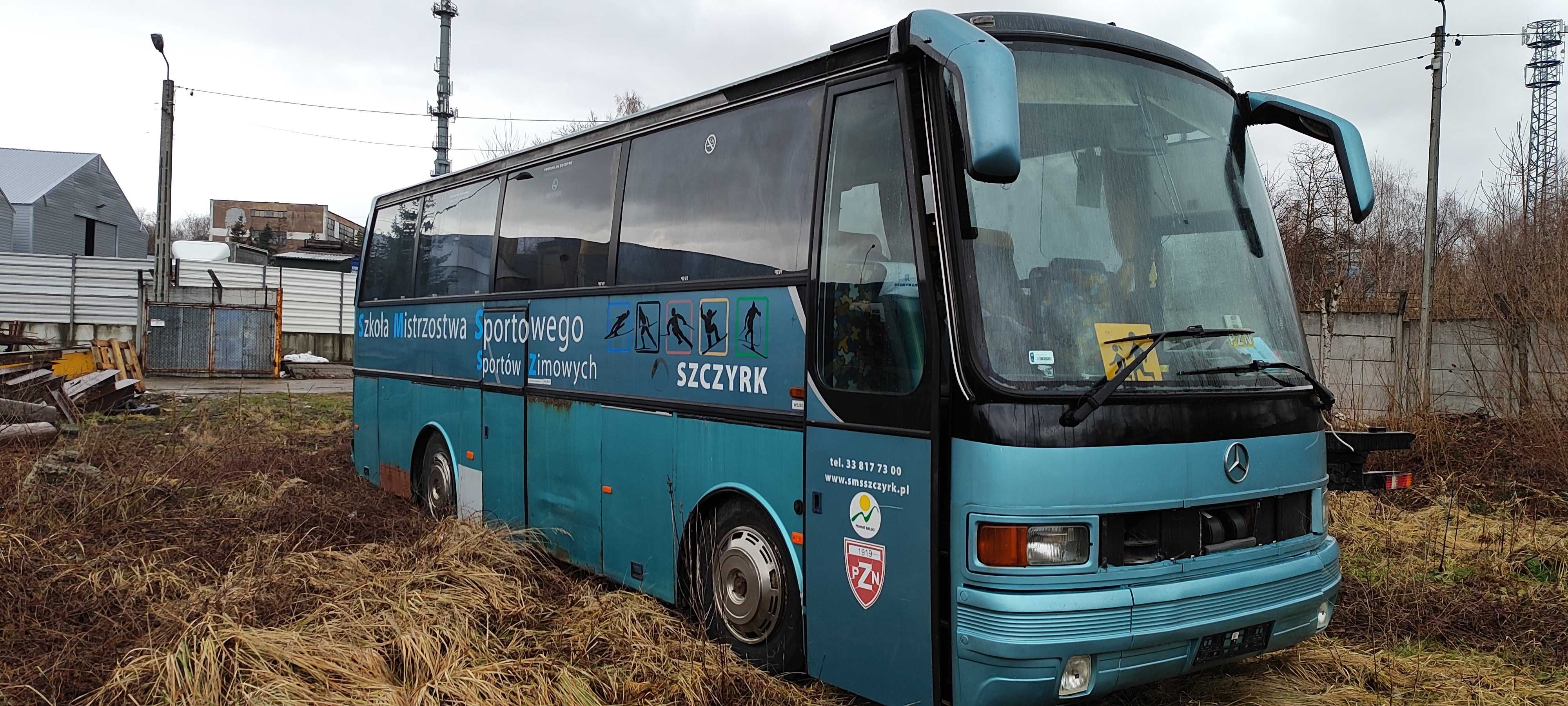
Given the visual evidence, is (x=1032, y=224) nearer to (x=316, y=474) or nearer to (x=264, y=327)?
(x=316, y=474)

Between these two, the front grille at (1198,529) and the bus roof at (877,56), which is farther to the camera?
the bus roof at (877,56)

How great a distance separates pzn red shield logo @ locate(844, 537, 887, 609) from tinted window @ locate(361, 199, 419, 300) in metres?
6.10

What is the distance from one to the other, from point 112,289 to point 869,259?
35.6 metres

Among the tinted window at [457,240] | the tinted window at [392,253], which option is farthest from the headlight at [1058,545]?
→ the tinted window at [392,253]

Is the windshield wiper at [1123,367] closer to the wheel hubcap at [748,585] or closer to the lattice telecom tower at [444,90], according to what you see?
the wheel hubcap at [748,585]

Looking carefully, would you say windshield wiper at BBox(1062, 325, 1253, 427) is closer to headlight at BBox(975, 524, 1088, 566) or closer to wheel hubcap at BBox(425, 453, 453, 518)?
headlight at BBox(975, 524, 1088, 566)

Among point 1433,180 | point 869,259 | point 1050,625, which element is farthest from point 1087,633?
point 1433,180

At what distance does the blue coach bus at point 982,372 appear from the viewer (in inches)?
151

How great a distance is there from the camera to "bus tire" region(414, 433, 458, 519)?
8.48 m

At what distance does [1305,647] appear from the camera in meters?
5.40

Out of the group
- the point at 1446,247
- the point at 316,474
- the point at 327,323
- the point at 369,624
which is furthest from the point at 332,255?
the point at 369,624

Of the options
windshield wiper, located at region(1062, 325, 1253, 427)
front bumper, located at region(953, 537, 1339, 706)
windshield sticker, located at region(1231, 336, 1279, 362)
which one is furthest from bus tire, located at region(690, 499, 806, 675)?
windshield sticker, located at region(1231, 336, 1279, 362)

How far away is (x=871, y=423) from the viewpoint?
4324 millimetres

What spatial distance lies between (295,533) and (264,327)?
869 inches
